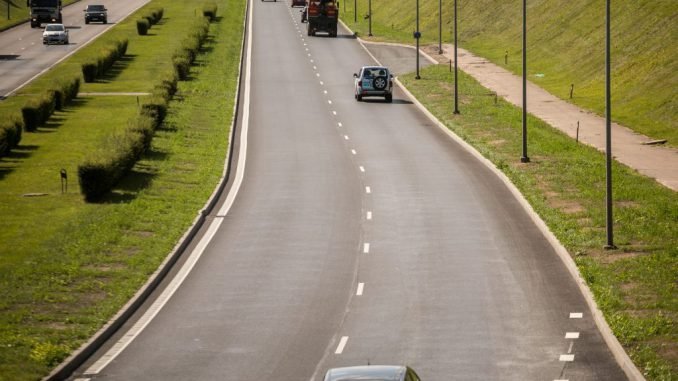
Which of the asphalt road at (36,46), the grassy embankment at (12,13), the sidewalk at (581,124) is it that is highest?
the grassy embankment at (12,13)

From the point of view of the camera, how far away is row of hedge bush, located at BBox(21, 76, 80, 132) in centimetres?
6488

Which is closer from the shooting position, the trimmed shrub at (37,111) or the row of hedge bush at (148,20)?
the trimmed shrub at (37,111)

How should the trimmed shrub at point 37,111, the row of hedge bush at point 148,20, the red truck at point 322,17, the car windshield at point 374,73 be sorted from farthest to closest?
the row of hedge bush at point 148,20
the red truck at point 322,17
the car windshield at point 374,73
the trimmed shrub at point 37,111

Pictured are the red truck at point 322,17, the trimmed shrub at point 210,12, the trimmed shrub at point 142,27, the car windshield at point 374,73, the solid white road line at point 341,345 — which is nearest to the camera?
the solid white road line at point 341,345

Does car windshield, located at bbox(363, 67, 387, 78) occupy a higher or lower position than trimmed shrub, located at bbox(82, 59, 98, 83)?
higher

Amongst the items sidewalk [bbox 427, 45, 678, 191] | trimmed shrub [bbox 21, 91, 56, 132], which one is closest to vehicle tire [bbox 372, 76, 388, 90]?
sidewalk [bbox 427, 45, 678, 191]

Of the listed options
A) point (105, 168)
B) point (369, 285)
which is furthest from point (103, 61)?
point (369, 285)

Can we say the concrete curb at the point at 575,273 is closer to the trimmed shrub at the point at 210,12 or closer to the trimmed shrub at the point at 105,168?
the trimmed shrub at the point at 105,168

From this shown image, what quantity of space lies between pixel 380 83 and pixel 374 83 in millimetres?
354

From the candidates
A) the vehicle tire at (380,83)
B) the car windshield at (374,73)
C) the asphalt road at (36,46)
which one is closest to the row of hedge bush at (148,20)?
the asphalt road at (36,46)

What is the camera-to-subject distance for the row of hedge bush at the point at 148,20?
116375 millimetres

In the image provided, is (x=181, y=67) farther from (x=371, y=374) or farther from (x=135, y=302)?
(x=371, y=374)

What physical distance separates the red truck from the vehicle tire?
131 feet

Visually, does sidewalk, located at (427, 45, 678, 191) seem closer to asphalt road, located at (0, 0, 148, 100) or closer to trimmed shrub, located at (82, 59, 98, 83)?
trimmed shrub, located at (82, 59, 98, 83)
